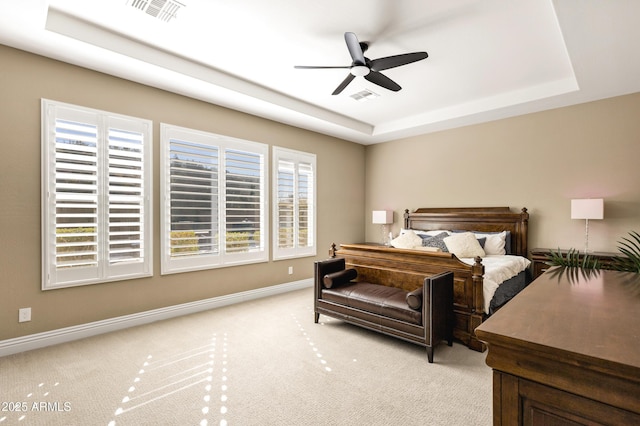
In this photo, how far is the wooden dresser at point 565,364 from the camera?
0.74m

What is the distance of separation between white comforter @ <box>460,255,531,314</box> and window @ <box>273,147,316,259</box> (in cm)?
269

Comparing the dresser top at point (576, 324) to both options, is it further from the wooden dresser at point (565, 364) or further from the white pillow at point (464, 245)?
the white pillow at point (464, 245)

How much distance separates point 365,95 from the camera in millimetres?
4512

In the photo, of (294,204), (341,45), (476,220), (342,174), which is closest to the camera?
(341,45)

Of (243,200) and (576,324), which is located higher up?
(243,200)

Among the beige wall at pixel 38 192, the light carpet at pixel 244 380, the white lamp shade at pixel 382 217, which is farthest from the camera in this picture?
the white lamp shade at pixel 382 217

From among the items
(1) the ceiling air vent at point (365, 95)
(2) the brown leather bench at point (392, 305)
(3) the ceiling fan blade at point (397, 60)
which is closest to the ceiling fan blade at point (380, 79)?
(3) the ceiling fan blade at point (397, 60)

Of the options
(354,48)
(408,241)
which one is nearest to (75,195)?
(354,48)

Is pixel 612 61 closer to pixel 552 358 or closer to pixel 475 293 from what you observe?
pixel 475 293

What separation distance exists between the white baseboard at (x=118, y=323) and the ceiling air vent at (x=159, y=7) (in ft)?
10.5

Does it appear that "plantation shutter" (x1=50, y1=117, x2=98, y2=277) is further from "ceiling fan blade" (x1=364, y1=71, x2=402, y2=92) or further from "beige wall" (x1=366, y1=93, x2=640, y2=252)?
A: "beige wall" (x1=366, y1=93, x2=640, y2=252)

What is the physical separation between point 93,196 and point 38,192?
1.48 feet

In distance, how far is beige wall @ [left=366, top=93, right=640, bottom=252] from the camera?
416 centimetres

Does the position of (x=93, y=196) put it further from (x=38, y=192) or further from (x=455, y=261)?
(x=455, y=261)
